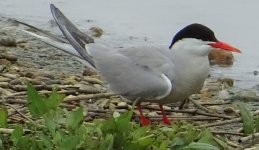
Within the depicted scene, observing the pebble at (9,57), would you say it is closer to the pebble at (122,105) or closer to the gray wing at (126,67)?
the gray wing at (126,67)

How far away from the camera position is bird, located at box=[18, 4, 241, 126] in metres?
6.49

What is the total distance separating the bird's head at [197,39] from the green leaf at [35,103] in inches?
67.0

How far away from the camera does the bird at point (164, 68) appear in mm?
6488

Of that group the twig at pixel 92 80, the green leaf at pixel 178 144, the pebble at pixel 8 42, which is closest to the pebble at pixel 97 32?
the pebble at pixel 8 42

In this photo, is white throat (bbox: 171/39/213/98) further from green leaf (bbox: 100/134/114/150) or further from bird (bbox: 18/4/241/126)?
green leaf (bbox: 100/134/114/150)

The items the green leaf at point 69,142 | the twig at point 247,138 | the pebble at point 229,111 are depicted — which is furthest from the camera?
the pebble at point 229,111

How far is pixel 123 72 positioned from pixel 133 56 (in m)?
→ 0.14

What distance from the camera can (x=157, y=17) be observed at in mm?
11227

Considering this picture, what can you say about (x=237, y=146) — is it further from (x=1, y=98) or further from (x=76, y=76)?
(x=76, y=76)

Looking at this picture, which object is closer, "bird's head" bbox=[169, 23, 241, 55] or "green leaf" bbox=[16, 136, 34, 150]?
"green leaf" bbox=[16, 136, 34, 150]

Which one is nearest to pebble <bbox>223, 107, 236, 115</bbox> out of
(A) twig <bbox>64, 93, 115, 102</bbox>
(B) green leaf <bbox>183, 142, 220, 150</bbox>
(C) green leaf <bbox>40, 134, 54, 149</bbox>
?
(A) twig <bbox>64, 93, 115, 102</bbox>

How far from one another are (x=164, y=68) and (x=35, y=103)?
1.53 meters

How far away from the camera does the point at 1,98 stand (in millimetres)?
6531

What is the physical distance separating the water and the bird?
2.50 m
